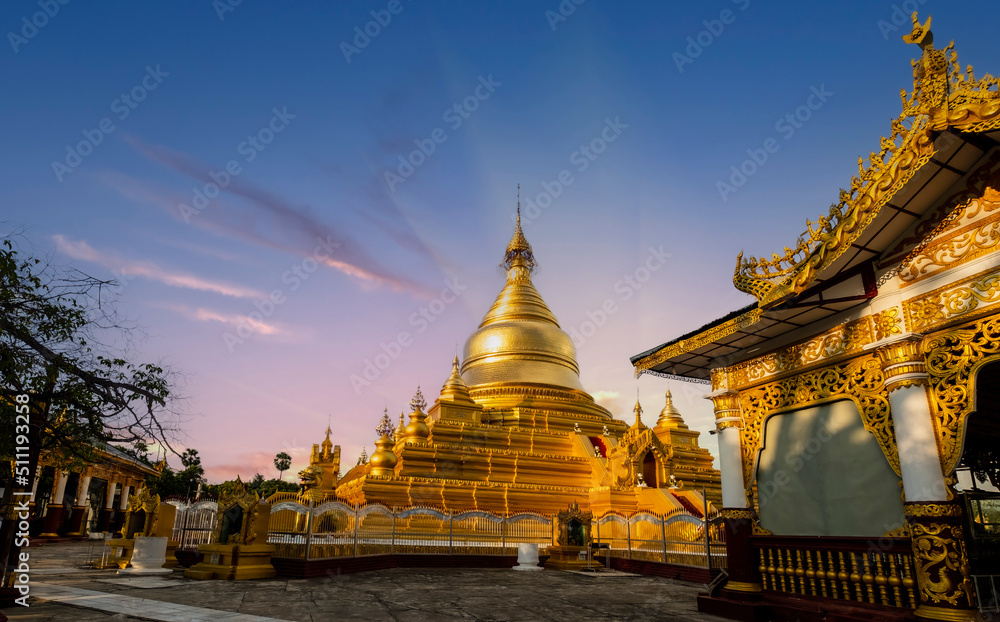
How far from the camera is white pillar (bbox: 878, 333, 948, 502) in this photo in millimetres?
6727

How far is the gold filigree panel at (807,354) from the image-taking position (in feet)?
26.0

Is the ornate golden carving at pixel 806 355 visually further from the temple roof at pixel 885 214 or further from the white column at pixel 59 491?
the white column at pixel 59 491

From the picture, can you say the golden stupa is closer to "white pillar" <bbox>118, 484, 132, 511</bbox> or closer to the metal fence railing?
the metal fence railing

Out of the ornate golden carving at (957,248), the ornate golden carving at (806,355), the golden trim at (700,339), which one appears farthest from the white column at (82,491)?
the ornate golden carving at (957,248)

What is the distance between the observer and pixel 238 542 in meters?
13.8

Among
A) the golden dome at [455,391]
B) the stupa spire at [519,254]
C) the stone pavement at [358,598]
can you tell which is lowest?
the stone pavement at [358,598]

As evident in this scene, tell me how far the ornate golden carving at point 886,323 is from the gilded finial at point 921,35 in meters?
3.08

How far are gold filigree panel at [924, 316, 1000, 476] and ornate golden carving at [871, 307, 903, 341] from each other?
45 cm

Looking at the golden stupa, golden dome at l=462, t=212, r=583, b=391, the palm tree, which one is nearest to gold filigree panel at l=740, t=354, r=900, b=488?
the golden stupa

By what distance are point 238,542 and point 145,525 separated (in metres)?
4.73

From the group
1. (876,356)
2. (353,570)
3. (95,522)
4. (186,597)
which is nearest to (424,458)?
(353,570)

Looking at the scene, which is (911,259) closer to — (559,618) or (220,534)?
(559,618)

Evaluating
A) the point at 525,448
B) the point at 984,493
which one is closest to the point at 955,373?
the point at 984,493

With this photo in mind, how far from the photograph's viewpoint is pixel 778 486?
29.0 feet
